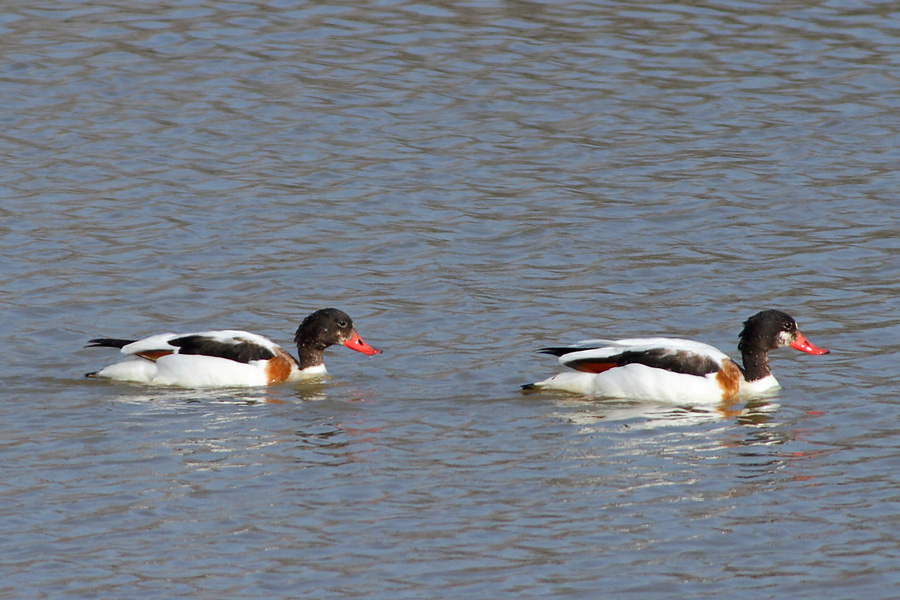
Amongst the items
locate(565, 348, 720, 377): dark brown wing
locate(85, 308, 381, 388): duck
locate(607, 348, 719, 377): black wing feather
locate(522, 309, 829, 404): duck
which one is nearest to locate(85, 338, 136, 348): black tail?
locate(85, 308, 381, 388): duck

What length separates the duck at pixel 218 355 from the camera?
44.0 ft

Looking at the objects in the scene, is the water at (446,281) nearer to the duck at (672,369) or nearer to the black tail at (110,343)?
the duck at (672,369)

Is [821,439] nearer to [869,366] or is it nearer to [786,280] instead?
[869,366]

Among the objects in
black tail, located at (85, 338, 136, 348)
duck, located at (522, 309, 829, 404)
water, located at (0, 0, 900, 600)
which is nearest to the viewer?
water, located at (0, 0, 900, 600)

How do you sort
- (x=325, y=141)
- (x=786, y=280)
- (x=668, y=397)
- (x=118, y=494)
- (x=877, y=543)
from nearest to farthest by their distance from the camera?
1. (x=877, y=543)
2. (x=118, y=494)
3. (x=668, y=397)
4. (x=786, y=280)
5. (x=325, y=141)

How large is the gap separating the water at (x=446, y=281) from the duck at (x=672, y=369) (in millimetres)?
279

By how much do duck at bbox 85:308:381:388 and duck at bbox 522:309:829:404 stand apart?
1972mm

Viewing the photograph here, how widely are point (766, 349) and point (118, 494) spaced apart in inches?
243

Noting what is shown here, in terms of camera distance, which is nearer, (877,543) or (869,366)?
(877,543)

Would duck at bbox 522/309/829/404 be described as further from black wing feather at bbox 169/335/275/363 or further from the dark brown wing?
black wing feather at bbox 169/335/275/363

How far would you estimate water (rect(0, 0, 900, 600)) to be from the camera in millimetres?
9531

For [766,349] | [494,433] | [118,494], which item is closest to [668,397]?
[766,349]

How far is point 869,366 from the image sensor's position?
13.5m

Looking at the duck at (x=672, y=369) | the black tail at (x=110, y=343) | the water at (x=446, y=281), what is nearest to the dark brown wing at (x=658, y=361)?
the duck at (x=672, y=369)
